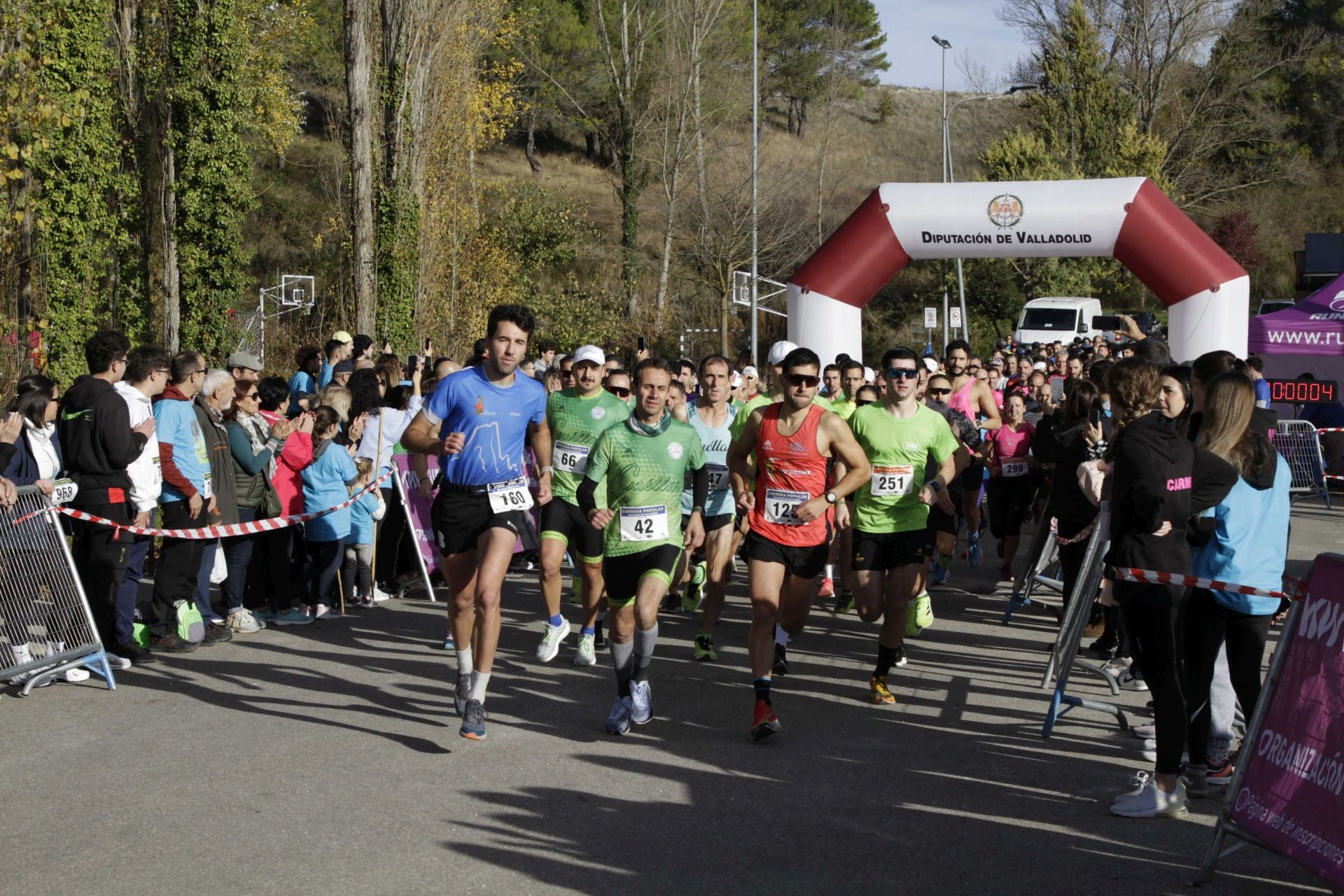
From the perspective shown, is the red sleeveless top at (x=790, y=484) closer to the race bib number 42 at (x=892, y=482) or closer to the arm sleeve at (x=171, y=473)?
the race bib number 42 at (x=892, y=482)

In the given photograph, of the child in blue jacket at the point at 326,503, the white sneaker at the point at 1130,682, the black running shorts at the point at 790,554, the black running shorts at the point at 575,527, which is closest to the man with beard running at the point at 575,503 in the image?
the black running shorts at the point at 575,527

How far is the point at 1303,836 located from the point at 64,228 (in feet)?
70.1

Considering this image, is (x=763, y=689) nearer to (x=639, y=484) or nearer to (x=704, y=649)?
(x=639, y=484)

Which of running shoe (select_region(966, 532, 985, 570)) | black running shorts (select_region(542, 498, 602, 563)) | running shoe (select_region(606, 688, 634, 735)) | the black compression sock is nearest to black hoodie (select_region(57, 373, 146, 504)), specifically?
→ black running shorts (select_region(542, 498, 602, 563))

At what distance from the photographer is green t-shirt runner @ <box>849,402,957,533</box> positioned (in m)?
7.61

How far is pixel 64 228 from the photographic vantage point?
21562 millimetres

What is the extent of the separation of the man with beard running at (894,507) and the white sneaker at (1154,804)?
81.7 inches

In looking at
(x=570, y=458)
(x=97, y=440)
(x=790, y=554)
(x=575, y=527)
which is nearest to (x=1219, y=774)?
(x=790, y=554)

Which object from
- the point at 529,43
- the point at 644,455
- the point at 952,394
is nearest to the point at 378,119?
the point at 952,394

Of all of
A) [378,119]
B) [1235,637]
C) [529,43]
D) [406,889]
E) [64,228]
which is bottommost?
[406,889]

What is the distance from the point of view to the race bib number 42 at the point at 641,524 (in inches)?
270

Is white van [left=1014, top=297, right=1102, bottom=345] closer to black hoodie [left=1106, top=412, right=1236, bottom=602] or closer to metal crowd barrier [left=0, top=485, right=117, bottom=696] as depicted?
metal crowd barrier [left=0, top=485, right=117, bottom=696]

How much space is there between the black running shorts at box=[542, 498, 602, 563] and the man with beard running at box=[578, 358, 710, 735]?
1321 mm

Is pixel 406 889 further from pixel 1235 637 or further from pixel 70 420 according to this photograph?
pixel 70 420
